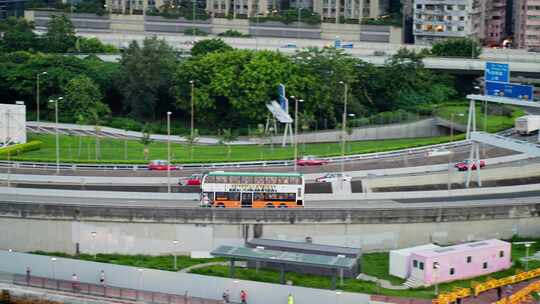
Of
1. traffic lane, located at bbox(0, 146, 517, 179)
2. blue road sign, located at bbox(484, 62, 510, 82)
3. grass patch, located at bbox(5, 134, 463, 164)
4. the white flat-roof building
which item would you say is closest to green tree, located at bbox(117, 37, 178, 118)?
grass patch, located at bbox(5, 134, 463, 164)

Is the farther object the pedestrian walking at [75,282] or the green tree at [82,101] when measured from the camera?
the green tree at [82,101]

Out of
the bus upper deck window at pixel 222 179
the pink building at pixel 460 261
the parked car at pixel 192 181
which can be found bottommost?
the pink building at pixel 460 261

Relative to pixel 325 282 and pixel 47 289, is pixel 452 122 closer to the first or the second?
pixel 325 282

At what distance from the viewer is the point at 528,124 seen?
80.9 metres

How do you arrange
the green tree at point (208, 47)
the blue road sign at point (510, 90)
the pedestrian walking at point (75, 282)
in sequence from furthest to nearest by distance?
the green tree at point (208, 47) < the blue road sign at point (510, 90) < the pedestrian walking at point (75, 282)

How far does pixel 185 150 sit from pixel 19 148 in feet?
31.5

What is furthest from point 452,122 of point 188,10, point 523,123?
point 188,10

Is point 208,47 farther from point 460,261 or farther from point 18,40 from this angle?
point 460,261

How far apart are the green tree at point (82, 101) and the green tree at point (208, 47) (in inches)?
492

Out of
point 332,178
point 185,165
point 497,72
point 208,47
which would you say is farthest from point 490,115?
A: point 185,165

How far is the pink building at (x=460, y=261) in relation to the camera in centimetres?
5794

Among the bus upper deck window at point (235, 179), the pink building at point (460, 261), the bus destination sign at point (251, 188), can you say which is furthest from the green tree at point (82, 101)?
the pink building at point (460, 261)

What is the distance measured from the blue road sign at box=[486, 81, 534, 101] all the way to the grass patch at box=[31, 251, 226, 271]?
18327 mm

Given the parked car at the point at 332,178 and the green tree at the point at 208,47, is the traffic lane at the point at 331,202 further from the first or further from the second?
the green tree at the point at 208,47
